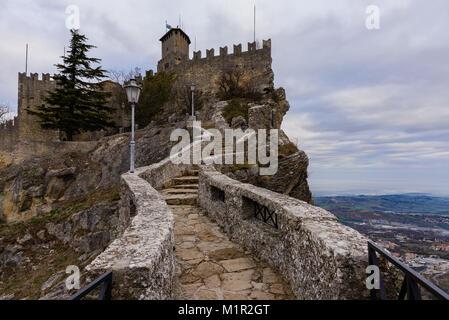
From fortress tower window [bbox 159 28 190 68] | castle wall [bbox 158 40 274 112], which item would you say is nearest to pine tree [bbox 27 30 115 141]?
castle wall [bbox 158 40 274 112]

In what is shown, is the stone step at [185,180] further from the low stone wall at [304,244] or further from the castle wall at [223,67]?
the castle wall at [223,67]

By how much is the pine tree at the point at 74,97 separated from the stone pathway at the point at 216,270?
2468cm

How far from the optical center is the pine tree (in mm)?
23422

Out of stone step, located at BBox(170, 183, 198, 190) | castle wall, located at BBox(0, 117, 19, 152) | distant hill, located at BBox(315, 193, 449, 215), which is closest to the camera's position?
stone step, located at BBox(170, 183, 198, 190)

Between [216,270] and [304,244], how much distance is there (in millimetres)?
1592

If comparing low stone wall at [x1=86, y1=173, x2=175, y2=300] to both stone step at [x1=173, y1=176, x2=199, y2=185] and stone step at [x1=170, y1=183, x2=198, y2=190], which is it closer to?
stone step at [x1=170, y1=183, x2=198, y2=190]

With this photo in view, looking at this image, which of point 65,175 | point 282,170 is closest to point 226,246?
point 282,170

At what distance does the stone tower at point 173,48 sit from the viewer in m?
40.3

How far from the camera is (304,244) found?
2404 millimetres

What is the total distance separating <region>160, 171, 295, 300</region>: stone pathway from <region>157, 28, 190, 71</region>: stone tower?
39.9m

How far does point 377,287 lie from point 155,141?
1809 centimetres
